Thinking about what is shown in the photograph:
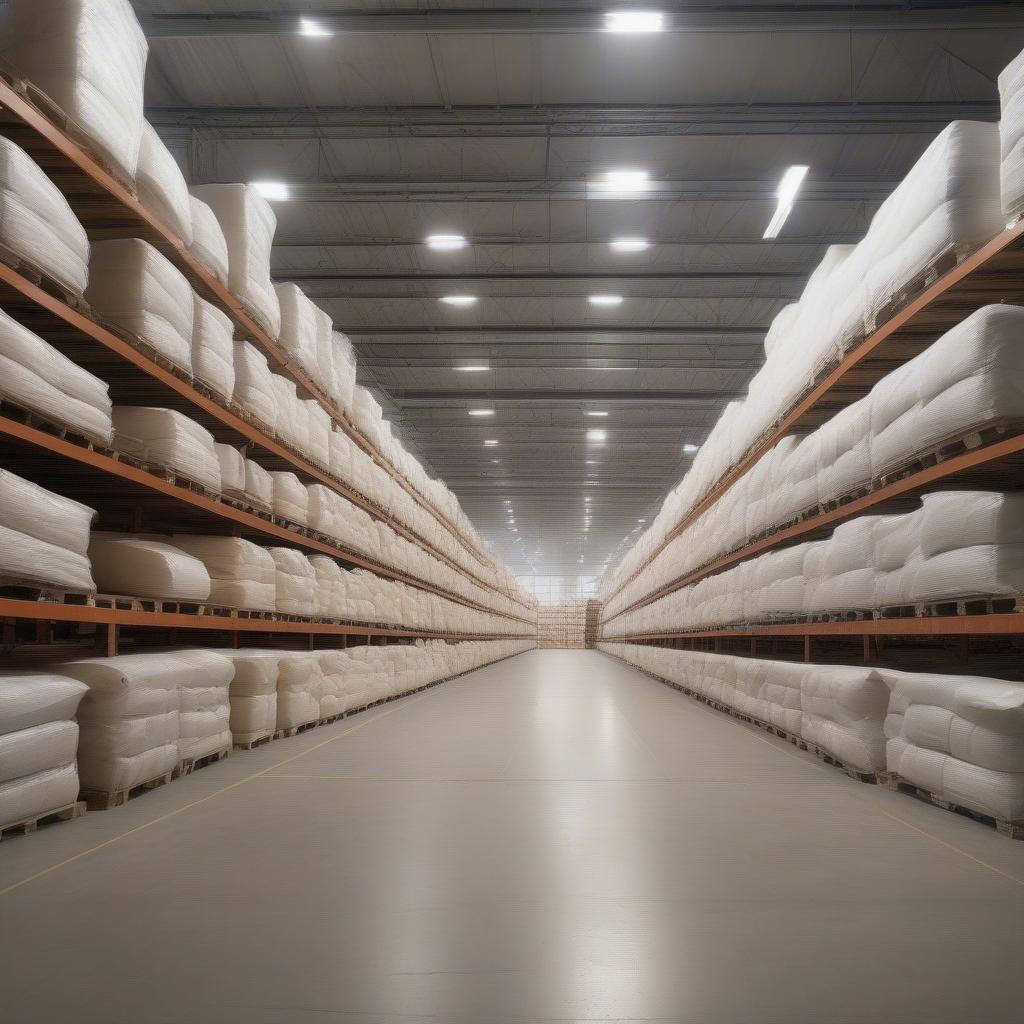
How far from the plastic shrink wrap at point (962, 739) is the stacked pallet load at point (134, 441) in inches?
143

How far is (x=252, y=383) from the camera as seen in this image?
5.58m

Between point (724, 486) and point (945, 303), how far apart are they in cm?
503

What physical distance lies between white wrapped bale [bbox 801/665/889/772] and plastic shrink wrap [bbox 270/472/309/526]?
13.3 ft

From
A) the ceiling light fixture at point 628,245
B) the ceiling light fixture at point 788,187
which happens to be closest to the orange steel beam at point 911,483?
the ceiling light fixture at point 788,187

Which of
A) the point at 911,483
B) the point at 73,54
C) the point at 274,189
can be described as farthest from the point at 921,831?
the point at 274,189

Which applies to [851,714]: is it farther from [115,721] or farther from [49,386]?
[49,386]

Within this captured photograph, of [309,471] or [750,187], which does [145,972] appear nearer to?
[309,471]

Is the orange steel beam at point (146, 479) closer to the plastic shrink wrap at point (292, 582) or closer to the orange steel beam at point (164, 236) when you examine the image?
the plastic shrink wrap at point (292, 582)

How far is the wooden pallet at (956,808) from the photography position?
318 centimetres

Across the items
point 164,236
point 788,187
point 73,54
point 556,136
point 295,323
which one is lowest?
point 164,236

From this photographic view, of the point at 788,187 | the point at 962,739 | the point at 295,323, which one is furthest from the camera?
the point at 788,187

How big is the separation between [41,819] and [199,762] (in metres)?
1.46

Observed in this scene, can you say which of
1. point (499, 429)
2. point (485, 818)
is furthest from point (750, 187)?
point (499, 429)

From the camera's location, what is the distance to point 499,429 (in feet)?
72.1
